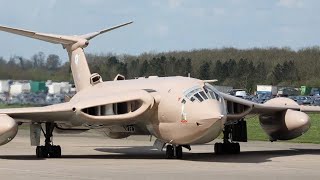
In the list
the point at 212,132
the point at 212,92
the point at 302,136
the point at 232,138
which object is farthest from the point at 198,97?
the point at 302,136

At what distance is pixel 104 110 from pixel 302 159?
679 cm

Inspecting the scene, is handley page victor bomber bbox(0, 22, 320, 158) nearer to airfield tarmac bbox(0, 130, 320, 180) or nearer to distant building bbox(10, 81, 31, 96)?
airfield tarmac bbox(0, 130, 320, 180)

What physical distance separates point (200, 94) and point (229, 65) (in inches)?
3244

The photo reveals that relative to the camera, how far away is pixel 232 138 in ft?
102

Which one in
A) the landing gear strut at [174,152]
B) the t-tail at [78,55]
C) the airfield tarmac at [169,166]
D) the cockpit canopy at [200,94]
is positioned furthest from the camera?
the t-tail at [78,55]

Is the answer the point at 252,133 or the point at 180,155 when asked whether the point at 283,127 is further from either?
the point at 252,133

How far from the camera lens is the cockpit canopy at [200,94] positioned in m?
25.5

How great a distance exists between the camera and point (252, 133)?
47.0 m

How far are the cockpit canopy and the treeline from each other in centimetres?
3314

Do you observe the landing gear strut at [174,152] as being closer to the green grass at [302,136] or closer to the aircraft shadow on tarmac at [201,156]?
the aircraft shadow on tarmac at [201,156]

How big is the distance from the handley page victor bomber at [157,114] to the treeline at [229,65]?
29344 millimetres

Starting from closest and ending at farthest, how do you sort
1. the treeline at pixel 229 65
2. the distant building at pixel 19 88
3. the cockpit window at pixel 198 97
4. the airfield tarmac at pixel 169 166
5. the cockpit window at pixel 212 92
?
the airfield tarmac at pixel 169 166 < the cockpit window at pixel 198 97 < the cockpit window at pixel 212 92 < the distant building at pixel 19 88 < the treeline at pixel 229 65

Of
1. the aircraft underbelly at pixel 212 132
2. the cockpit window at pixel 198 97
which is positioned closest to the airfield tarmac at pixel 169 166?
the aircraft underbelly at pixel 212 132

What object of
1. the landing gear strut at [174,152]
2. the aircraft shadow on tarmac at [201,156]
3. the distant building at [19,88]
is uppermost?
the distant building at [19,88]
